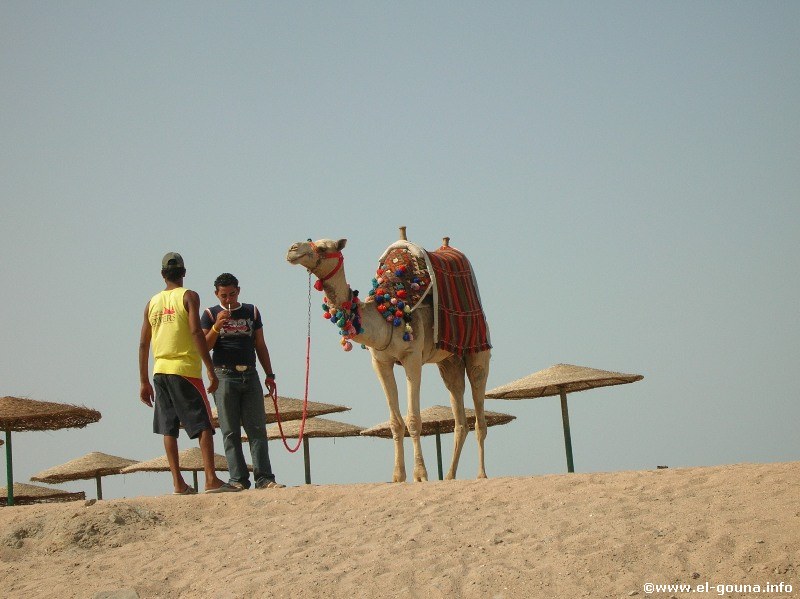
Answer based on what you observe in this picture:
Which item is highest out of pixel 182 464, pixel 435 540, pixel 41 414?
pixel 41 414

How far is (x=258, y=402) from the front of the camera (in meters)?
9.64

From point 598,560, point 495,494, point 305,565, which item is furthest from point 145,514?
point 598,560

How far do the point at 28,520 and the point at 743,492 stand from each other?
17.7 feet

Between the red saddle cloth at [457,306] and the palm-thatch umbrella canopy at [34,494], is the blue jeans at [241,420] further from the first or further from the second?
the palm-thatch umbrella canopy at [34,494]

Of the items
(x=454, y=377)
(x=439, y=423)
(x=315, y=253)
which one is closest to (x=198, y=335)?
(x=315, y=253)

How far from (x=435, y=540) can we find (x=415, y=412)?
10.3 ft

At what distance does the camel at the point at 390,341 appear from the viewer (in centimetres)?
1003

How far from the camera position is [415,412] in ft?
34.1

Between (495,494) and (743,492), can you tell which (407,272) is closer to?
(495,494)

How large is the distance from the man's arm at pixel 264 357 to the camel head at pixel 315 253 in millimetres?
728

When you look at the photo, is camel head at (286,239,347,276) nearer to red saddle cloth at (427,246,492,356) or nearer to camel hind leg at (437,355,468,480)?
red saddle cloth at (427,246,492,356)

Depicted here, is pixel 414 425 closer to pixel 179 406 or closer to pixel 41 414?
pixel 179 406

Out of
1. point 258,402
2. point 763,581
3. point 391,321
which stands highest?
point 391,321

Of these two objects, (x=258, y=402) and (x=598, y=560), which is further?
(x=258, y=402)
